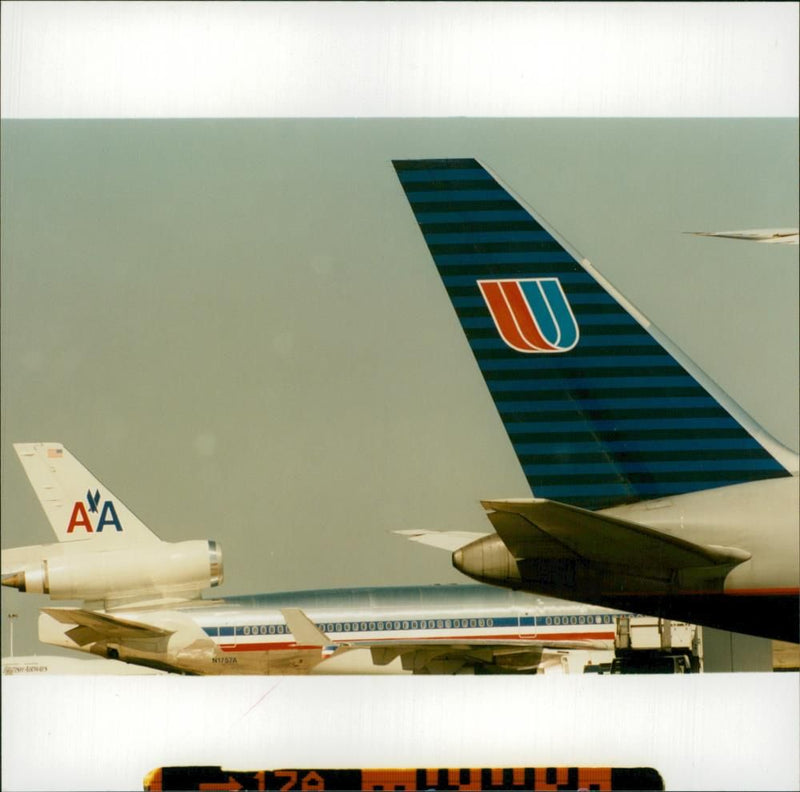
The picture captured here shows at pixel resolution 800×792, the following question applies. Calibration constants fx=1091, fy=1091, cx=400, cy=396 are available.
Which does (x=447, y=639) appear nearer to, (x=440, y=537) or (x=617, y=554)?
(x=440, y=537)

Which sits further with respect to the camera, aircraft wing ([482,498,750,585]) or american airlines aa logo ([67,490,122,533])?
american airlines aa logo ([67,490,122,533])

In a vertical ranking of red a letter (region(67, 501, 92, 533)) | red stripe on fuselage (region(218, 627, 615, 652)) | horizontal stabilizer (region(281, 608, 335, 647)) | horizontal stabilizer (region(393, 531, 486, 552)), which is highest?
red a letter (region(67, 501, 92, 533))

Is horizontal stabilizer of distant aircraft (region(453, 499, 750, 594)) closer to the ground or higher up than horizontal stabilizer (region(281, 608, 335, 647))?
higher up

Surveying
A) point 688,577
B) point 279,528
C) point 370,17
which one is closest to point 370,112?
point 370,17

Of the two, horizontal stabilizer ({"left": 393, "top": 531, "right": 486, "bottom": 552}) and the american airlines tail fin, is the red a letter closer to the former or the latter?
horizontal stabilizer ({"left": 393, "top": 531, "right": 486, "bottom": 552})

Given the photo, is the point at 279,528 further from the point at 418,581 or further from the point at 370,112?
the point at 370,112

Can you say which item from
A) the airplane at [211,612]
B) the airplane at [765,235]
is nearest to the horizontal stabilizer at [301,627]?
the airplane at [211,612]

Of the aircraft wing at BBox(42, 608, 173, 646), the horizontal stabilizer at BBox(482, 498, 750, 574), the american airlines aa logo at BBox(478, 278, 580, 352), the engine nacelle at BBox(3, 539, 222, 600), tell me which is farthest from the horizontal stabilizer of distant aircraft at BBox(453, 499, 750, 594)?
the aircraft wing at BBox(42, 608, 173, 646)
